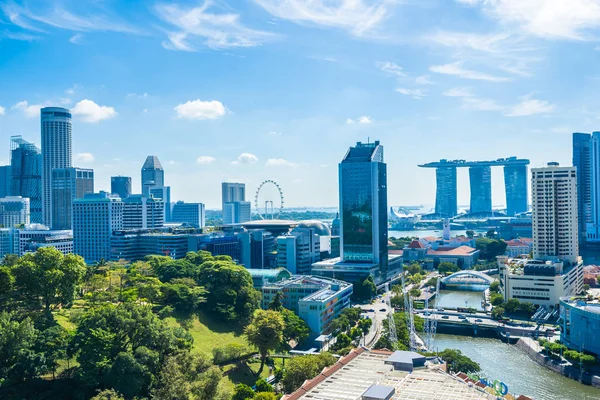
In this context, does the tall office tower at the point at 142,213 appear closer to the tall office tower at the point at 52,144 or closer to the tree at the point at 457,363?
the tall office tower at the point at 52,144

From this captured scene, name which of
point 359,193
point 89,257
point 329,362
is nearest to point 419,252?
point 359,193

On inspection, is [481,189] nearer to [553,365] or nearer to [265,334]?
[553,365]

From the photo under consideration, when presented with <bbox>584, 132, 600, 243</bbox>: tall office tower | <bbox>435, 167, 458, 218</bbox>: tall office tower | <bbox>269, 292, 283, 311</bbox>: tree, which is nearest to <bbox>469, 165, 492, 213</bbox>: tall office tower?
<bbox>435, 167, 458, 218</bbox>: tall office tower

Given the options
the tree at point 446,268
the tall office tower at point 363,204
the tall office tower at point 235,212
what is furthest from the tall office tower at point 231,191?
the tall office tower at point 363,204

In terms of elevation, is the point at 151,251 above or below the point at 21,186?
below

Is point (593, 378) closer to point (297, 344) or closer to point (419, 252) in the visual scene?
point (297, 344)

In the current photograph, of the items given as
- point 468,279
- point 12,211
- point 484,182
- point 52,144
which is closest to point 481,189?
point 484,182
